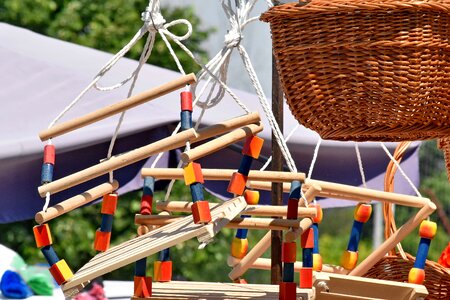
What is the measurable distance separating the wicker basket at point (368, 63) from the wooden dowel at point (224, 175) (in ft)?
0.40

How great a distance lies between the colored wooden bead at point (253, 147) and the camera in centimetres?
206

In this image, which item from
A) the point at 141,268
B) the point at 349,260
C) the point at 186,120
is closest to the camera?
the point at 186,120

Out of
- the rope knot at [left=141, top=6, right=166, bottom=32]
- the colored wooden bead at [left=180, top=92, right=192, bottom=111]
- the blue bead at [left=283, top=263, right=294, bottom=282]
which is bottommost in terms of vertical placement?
the blue bead at [left=283, top=263, right=294, bottom=282]

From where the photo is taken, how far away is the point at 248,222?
2.16 m

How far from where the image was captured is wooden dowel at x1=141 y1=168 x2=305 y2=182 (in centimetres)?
210

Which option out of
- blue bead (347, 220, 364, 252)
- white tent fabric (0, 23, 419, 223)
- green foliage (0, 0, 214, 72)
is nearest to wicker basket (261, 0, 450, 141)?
blue bead (347, 220, 364, 252)

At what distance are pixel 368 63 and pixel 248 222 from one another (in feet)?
1.38

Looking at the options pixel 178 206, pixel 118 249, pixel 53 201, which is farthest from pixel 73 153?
pixel 118 249

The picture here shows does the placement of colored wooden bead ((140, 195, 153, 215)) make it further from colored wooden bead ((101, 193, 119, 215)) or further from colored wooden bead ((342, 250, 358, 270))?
colored wooden bead ((342, 250, 358, 270))

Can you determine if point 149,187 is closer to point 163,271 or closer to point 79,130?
point 163,271

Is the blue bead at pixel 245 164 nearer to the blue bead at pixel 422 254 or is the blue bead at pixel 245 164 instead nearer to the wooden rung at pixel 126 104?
the wooden rung at pixel 126 104

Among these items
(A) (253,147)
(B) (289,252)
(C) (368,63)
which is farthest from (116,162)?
(C) (368,63)

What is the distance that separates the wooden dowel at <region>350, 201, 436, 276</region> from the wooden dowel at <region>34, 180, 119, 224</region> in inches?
33.4

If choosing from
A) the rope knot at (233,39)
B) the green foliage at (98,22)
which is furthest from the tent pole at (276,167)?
the green foliage at (98,22)
